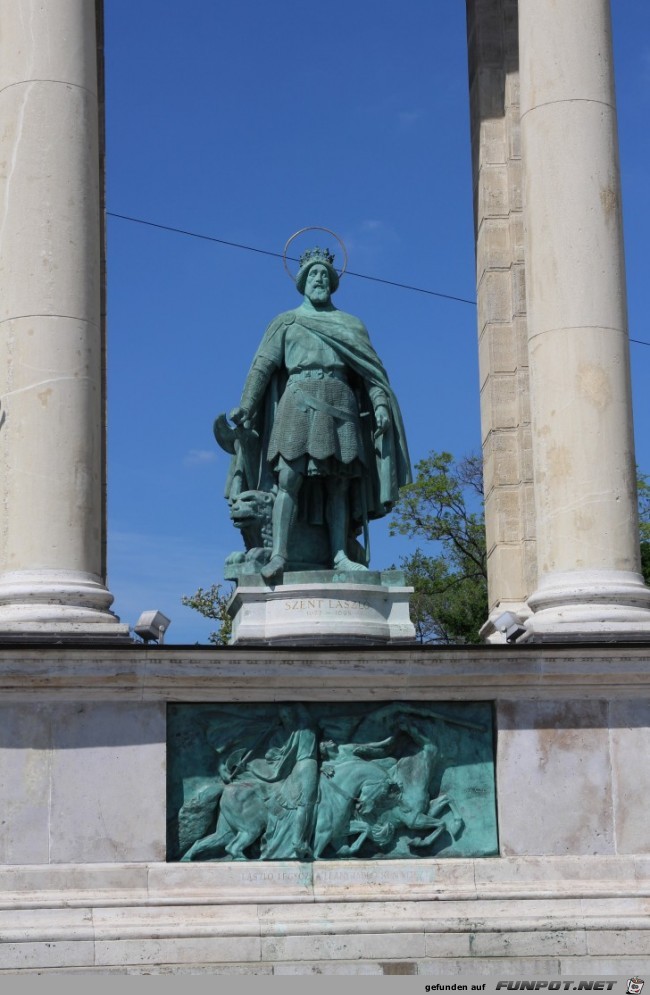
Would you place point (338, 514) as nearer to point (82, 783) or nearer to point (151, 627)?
point (151, 627)

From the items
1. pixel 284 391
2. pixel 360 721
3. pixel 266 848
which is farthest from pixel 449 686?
pixel 284 391

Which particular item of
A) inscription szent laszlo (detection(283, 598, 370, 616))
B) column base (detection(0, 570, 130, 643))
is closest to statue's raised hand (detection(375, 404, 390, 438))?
inscription szent laszlo (detection(283, 598, 370, 616))

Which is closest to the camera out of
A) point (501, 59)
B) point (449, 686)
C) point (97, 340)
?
point (449, 686)

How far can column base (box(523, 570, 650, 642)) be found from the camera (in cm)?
1894

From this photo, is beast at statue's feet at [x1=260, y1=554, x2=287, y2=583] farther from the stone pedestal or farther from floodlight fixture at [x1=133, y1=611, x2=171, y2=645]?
floodlight fixture at [x1=133, y1=611, x2=171, y2=645]

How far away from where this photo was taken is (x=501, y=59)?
2428 centimetres

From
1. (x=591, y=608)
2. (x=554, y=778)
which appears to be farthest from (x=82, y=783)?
(x=591, y=608)

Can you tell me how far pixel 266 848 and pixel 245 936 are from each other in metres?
1.08

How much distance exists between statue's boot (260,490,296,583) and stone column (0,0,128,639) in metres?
2.39

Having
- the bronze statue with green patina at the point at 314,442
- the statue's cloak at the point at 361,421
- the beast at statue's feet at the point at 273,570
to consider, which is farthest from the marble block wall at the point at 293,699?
the statue's cloak at the point at 361,421

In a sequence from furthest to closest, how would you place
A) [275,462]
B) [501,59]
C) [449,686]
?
[501,59]
[275,462]
[449,686]

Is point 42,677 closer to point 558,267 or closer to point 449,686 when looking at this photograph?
point 449,686

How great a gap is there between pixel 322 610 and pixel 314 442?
2345 mm

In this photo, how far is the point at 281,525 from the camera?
69.9ft
